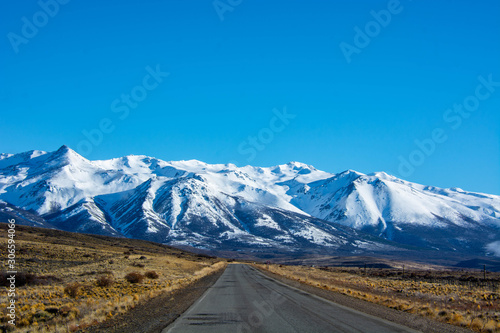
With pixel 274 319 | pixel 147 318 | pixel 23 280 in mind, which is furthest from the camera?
pixel 23 280

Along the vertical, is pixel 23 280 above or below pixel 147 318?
above

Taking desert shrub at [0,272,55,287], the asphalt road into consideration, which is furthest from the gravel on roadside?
desert shrub at [0,272,55,287]

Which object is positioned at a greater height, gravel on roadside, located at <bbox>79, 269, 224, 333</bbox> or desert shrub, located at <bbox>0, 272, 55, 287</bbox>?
desert shrub, located at <bbox>0, 272, 55, 287</bbox>

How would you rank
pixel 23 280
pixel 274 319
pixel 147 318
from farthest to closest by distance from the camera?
pixel 23 280 < pixel 147 318 < pixel 274 319

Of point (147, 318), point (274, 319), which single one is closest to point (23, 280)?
point (147, 318)

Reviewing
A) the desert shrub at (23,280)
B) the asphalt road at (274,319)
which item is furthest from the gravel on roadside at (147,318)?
the desert shrub at (23,280)

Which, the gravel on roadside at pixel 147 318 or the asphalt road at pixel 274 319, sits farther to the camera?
the gravel on roadside at pixel 147 318

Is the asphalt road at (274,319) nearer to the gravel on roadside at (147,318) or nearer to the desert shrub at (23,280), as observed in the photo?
the gravel on roadside at (147,318)

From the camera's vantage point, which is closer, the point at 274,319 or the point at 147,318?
the point at 274,319

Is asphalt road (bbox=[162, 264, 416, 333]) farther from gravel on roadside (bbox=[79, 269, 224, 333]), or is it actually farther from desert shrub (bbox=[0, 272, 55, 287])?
desert shrub (bbox=[0, 272, 55, 287])

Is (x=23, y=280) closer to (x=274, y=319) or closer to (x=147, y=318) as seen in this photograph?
(x=147, y=318)

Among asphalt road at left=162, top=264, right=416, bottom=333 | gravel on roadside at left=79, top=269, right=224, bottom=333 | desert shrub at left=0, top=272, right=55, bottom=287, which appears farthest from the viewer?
desert shrub at left=0, top=272, right=55, bottom=287

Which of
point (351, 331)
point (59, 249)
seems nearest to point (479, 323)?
point (351, 331)

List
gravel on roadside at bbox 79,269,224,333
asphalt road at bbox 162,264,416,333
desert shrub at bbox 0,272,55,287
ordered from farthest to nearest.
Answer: desert shrub at bbox 0,272,55,287, gravel on roadside at bbox 79,269,224,333, asphalt road at bbox 162,264,416,333
